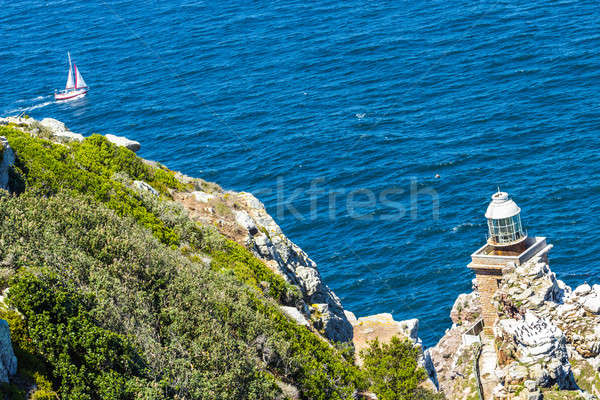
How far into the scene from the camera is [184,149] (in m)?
94.6

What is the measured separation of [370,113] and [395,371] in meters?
67.0

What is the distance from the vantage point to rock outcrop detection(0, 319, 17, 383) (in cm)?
1767

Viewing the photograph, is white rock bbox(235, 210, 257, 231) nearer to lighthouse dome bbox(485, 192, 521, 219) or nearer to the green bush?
the green bush

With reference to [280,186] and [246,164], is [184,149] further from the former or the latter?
[280,186]

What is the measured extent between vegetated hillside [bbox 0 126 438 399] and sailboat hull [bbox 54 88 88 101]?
8698cm

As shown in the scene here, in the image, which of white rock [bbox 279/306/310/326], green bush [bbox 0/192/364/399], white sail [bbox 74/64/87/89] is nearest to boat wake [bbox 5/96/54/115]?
white sail [bbox 74/64/87/89]

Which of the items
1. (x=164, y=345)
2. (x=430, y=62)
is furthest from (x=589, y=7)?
(x=164, y=345)

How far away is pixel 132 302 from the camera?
78.5ft

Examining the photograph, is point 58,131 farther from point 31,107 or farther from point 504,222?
point 31,107

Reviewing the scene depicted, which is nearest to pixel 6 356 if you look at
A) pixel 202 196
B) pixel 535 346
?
pixel 202 196

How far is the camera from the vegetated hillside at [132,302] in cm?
2002

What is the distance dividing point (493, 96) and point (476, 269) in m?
56.2

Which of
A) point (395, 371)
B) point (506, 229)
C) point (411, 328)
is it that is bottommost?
point (395, 371)

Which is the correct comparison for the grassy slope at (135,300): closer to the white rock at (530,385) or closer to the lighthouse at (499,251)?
the white rock at (530,385)
